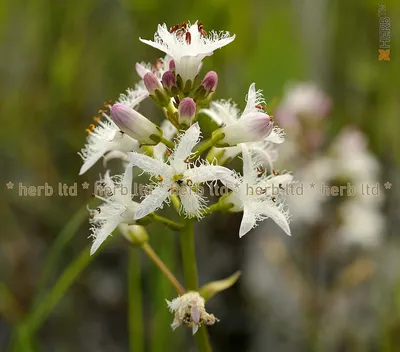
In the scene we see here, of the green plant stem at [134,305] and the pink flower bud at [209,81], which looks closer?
the pink flower bud at [209,81]

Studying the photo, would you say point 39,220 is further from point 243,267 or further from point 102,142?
point 102,142

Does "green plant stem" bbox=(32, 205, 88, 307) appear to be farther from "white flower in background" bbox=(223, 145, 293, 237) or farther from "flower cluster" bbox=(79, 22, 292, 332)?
"white flower in background" bbox=(223, 145, 293, 237)

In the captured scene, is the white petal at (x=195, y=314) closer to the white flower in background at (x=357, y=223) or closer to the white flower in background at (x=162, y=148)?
the white flower in background at (x=162, y=148)

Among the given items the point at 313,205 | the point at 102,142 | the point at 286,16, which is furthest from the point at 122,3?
the point at 102,142

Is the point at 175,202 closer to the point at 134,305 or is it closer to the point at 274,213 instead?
the point at 274,213

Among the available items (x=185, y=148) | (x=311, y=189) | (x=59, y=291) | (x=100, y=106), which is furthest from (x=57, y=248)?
(x=100, y=106)

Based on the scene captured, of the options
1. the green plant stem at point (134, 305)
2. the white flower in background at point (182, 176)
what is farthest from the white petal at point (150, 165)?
the green plant stem at point (134, 305)
